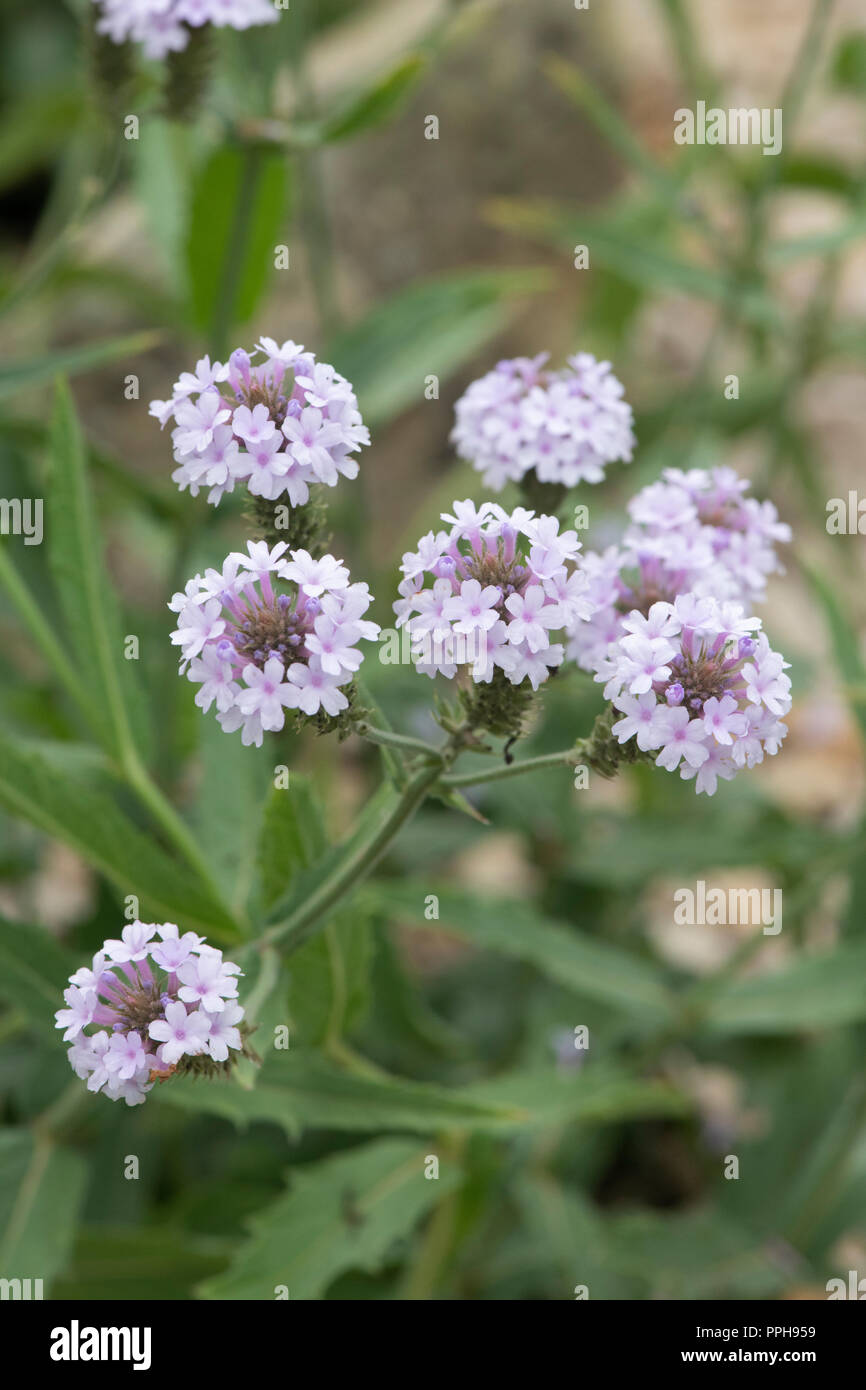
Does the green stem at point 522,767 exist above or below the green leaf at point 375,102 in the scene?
below

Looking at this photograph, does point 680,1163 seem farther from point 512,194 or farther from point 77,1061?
point 512,194

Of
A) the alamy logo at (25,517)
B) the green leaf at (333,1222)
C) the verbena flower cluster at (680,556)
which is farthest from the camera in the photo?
the alamy logo at (25,517)

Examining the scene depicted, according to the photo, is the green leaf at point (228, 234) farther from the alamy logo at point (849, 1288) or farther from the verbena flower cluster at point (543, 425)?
the alamy logo at point (849, 1288)

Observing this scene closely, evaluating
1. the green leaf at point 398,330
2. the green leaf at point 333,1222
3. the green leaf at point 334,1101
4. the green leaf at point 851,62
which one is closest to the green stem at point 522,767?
the green leaf at point 334,1101

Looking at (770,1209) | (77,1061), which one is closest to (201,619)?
(77,1061)

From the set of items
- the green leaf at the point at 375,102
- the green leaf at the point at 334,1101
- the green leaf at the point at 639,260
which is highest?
the green leaf at the point at 639,260

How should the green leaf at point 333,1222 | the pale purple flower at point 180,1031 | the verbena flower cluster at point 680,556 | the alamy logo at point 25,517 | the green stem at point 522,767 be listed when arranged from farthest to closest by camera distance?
the alamy logo at point 25,517 → the green leaf at point 333,1222 → the verbena flower cluster at point 680,556 → the green stem at point 522,767 → the pale purple flower at point 180,1031

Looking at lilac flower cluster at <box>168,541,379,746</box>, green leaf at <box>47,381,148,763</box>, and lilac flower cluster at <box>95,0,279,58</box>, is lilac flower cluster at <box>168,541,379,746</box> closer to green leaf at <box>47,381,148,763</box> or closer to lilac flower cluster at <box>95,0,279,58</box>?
green leaf at <box>47,381,148,763</box>

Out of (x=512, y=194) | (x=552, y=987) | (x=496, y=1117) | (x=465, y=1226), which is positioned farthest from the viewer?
(x=512, y=194)
